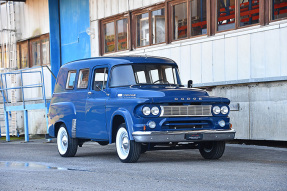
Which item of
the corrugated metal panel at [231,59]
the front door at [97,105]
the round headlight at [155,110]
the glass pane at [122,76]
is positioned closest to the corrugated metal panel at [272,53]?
the corrugated metal panel at [231,59]

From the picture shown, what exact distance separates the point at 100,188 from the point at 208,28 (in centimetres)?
975

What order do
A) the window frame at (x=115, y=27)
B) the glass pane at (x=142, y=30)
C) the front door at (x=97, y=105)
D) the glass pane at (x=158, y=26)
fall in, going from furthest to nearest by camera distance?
the window frame at (x=115, y=27)
the glass pane at (x=142, y=30)
the glass pane at (x=158, y=26)
the front door at (x=97, y=105)

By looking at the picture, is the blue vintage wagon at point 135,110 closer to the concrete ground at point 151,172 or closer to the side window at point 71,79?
the side window at point 71,79

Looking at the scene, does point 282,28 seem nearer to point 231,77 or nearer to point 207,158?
point 231,77

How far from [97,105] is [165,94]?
180cm

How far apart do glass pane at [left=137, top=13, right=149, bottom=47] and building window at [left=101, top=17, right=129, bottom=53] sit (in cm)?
70

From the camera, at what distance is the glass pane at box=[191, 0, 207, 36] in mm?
16906

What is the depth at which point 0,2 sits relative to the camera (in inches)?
1093

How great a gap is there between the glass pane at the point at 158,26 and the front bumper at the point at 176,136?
848cm

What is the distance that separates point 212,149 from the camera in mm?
11539

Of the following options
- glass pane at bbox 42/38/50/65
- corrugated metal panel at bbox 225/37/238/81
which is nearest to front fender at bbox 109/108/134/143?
corrugated metal panel at bbox 225/37/238/81

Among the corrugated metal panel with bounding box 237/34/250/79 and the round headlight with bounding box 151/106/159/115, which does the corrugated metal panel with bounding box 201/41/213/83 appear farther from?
the round headlight with bounding box 151/106/159/115

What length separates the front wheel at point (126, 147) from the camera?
10.7 metres

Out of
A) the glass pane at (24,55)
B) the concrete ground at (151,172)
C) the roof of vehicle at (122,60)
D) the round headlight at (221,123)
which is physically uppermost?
the glass pane at (24,55)
